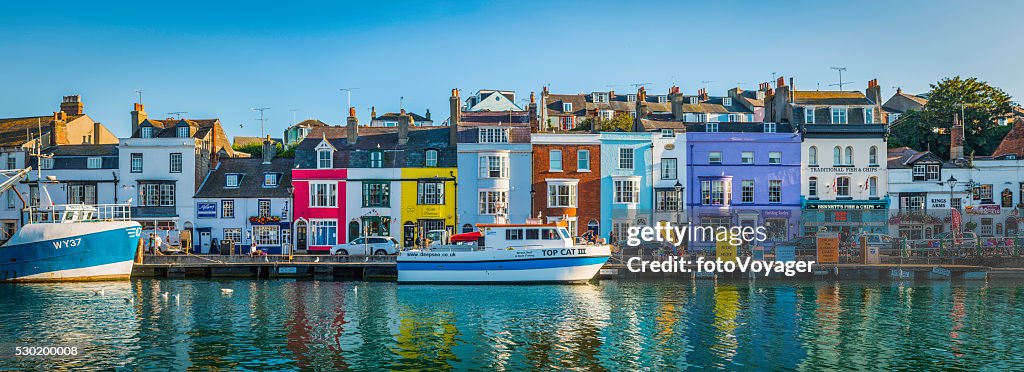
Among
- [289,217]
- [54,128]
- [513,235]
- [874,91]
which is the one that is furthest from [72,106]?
[874,91]

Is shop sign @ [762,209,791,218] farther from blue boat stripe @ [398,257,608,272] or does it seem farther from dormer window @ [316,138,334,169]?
dormer window @ [316,138,334,169]

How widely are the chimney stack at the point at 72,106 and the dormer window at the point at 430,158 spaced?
3182 cm

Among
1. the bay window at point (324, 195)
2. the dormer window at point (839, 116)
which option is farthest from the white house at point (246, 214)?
the dormer window at point (839, 116)

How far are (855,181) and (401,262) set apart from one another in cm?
3207

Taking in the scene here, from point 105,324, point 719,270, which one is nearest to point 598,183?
point 719,270

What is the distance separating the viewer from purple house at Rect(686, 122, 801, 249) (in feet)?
199

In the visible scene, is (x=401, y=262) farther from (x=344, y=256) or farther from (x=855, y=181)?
(x=855, y=181)

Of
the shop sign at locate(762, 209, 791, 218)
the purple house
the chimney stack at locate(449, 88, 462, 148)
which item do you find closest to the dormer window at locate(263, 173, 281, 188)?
the chimney stack at locate(449, 88, 462, 148)

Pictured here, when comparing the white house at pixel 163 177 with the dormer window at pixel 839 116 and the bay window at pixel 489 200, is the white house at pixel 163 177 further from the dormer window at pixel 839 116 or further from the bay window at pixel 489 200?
the dormer window at pixel 839 116

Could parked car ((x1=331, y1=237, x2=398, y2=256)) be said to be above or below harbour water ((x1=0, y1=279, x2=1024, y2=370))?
above

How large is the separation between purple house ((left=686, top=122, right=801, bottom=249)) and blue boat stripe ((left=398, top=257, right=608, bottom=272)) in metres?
15.6

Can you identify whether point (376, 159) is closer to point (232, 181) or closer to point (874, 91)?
point (232, 181)

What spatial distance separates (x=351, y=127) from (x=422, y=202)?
733 cm

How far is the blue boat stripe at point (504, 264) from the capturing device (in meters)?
47.3
